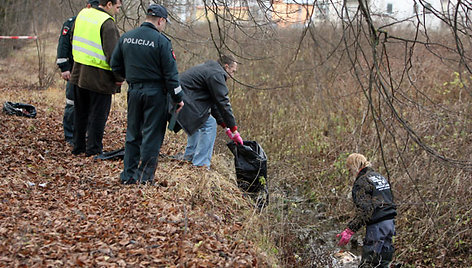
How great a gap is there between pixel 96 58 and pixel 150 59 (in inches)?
51.6

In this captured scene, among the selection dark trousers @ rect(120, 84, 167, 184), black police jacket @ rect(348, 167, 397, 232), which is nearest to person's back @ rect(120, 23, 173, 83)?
dark trousers @ rect(120, 84, 167, 184)

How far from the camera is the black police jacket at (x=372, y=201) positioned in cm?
571

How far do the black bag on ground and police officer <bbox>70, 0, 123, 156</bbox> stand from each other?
1.69 m

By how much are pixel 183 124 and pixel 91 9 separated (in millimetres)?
1791

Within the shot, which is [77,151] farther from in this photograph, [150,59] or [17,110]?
[17,110]

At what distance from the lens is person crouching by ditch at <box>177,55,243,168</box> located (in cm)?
637

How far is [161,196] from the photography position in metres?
5.61

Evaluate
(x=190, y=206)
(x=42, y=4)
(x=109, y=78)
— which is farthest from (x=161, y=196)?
(x=42, y=4)

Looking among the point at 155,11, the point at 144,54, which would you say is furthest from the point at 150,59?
the point at 155,11

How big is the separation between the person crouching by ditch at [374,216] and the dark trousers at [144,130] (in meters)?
2.25

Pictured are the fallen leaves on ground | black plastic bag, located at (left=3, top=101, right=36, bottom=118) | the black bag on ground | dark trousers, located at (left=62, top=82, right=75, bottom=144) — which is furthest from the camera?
black plastic bag, located at (left=3, top=101, right=36, bottom=118)

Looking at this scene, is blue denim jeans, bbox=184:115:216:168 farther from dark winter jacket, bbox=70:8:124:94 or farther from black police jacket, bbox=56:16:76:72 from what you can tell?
black police jacket, bbox=56:16:76:72

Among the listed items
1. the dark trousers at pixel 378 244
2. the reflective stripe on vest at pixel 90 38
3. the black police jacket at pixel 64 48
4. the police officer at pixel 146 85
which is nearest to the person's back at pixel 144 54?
the police officer at pixel 146 85

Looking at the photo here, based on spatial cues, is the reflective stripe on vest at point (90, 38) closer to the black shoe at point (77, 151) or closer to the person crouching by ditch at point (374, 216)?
the black shoe at point (77, 151)
